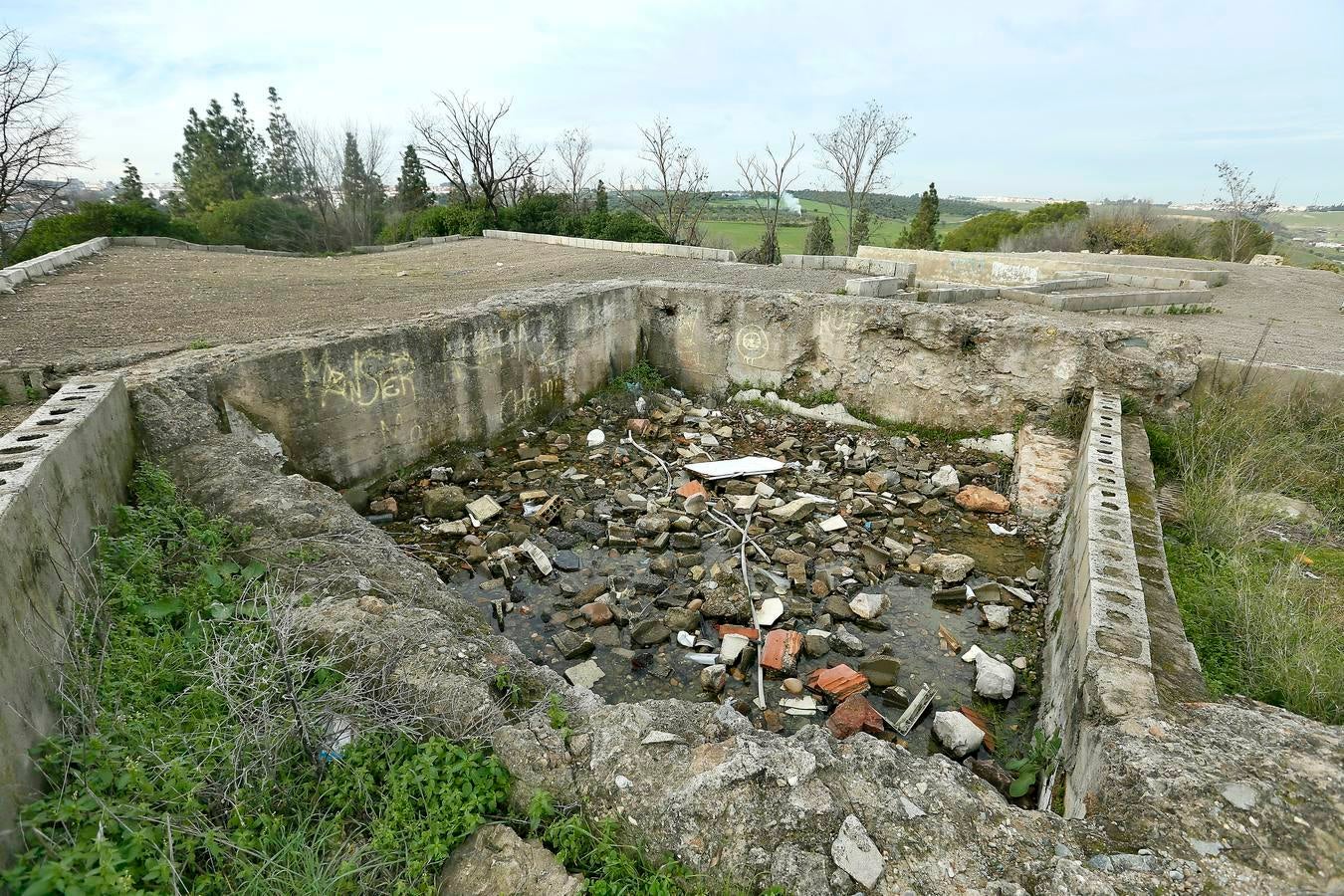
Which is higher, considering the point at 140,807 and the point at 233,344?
the point at 233,344

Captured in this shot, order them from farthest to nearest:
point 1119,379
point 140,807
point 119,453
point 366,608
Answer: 1. point 1119,379
2. point 119,453
3. point 366,608
4. point 140,807

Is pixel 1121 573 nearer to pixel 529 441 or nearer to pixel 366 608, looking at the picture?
pixel 366 608

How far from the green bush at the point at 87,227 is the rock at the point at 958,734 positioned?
64.6ft

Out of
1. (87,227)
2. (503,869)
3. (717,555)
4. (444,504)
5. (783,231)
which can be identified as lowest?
(717,555)

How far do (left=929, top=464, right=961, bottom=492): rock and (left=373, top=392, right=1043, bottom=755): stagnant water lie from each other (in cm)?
16

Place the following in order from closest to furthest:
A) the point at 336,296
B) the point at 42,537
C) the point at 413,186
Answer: the point at 42,537 < the point at 336,296 < the point at 413,186

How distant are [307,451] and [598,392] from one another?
13.2 ft

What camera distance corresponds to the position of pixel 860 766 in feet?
8.25

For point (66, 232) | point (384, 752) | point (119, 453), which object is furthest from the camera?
point (66, 232)

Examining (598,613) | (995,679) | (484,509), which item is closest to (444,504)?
(484,509)

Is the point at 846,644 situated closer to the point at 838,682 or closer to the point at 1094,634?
the point at 838,682

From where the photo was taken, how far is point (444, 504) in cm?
624

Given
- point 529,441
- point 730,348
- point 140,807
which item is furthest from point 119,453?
point 730,348

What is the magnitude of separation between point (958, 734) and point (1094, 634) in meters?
1.16
